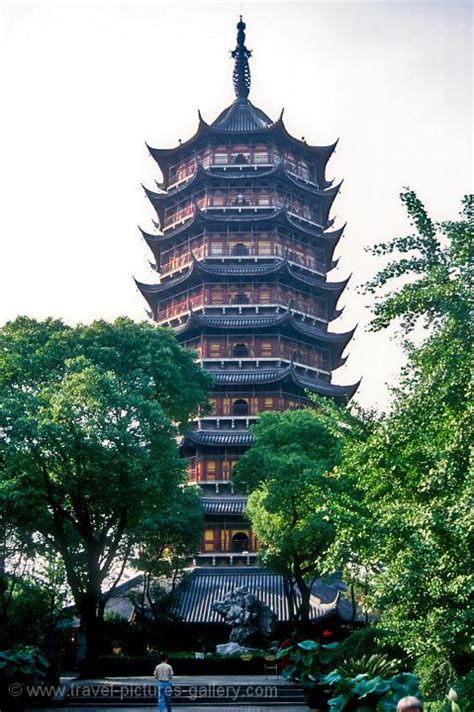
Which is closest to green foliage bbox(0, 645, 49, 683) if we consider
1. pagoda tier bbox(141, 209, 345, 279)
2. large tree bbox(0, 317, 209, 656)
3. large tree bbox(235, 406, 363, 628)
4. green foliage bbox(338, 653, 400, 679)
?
large tree bbox(0, 317, 209, 656)

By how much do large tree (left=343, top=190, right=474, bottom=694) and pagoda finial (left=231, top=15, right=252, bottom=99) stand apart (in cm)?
4054

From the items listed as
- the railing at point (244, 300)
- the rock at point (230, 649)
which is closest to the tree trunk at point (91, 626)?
the rock at point (230, 649)

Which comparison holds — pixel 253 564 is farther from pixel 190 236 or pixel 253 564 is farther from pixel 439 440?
pixel 439 440

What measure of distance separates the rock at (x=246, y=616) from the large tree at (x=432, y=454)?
1823cm

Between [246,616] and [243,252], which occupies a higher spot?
[243,252]

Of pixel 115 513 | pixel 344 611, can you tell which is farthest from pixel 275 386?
pixel 115 513

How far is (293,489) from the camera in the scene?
26359 mm

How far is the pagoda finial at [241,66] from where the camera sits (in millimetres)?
48469

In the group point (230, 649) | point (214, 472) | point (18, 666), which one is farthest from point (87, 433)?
point (214, 472)

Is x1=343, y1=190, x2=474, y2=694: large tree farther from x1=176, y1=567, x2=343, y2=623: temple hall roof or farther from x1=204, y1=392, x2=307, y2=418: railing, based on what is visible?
x1=204, y1=392, x2=307, y2=418: railing

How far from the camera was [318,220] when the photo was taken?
43594 millimetres

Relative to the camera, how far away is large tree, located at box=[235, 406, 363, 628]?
26.2m

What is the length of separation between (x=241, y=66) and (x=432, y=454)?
44.3 metres

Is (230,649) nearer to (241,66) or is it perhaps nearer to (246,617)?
(246,617)
